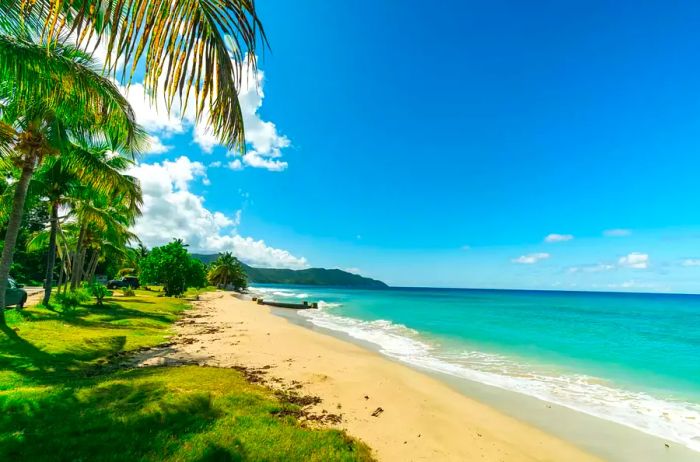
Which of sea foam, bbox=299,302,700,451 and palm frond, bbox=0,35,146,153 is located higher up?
palm frond, bbox=0,35,146,153

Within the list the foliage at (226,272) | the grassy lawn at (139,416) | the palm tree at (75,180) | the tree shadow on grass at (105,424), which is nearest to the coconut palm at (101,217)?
the palm tree at (75,180)

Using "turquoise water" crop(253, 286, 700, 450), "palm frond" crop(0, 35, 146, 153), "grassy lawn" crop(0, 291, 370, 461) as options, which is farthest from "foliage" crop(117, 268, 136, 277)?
"palm frond" crop(0, 35, 146, 153)

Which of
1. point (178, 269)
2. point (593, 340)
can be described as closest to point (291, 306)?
point (178, 269)

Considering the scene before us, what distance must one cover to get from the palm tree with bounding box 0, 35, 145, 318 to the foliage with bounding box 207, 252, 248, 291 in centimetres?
7433

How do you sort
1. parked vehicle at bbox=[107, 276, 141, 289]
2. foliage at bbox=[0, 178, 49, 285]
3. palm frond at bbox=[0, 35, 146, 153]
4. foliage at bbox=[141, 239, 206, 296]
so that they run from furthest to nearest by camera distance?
parked vehicle at bbox=[107, 276, 141, 289] → foliage at bbox=[0, 178, 49, 285] → foliage at bbox=[141, 239, 206, 296] → palm frond at bbox=[0, 35, 146, 153]

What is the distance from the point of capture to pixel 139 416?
5121mm

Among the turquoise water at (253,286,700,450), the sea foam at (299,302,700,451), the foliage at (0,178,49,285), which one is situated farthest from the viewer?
the foliage at (0,178,49,285)

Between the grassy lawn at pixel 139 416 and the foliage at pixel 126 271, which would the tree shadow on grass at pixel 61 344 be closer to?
the grassy lawn at pixel 139 416

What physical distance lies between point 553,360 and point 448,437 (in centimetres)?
1312

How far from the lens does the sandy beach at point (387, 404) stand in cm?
613

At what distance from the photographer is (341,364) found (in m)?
11.9

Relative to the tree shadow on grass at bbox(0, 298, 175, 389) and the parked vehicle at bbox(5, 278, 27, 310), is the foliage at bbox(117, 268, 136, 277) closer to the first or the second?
the tree shadow on grass at bbox(0, 298, 175, 389)

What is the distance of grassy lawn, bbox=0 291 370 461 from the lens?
4258mm

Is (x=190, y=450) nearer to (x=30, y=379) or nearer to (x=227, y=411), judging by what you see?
(x=227, y=411)
